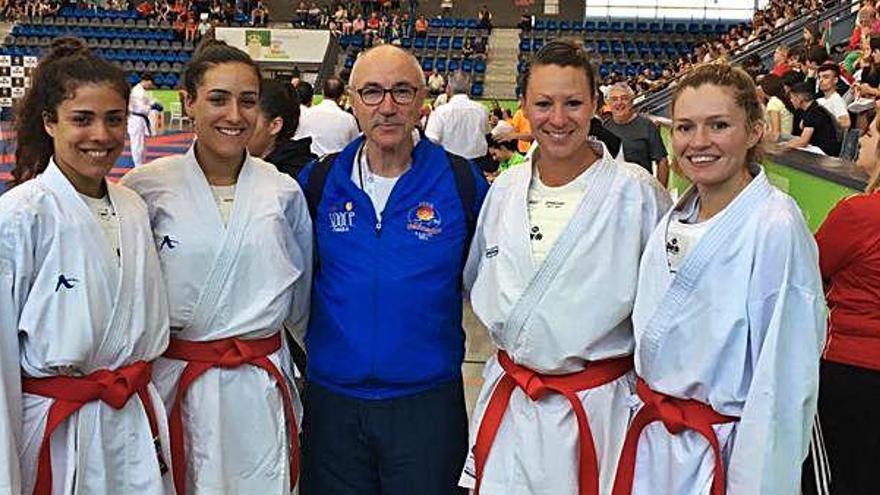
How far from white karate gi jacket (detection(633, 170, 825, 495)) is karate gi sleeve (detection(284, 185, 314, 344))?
102cm

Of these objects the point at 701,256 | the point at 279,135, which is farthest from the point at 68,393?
the point at 279,135

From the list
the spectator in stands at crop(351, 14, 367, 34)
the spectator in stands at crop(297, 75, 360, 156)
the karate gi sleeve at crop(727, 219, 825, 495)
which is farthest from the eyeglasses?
the spectator in stands at crop(351, 14, 367, 34)

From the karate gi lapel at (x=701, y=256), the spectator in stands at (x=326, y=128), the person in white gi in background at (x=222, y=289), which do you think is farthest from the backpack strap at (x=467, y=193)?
the spectator in stands at (x=326, y=128)

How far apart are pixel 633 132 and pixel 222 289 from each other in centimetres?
504

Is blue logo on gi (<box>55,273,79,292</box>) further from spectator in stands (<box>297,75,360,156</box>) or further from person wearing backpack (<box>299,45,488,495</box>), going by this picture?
spectator in stands (<box>297,75,360,156</box>)

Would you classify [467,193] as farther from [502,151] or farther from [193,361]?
[502,151]

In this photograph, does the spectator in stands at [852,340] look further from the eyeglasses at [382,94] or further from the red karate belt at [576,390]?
the eyeglasses at [382,94]

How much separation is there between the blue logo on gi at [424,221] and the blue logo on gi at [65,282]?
0.89 m

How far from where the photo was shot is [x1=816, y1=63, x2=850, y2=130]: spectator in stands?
6602mm

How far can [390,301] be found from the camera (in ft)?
8.23

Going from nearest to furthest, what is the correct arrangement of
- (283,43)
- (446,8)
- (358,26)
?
(283,43) < (358,26) < (446,8)

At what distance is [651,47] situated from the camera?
82.1 ft

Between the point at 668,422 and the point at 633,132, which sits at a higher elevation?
the point at 633,132

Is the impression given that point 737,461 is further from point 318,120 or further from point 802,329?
point 318,120
